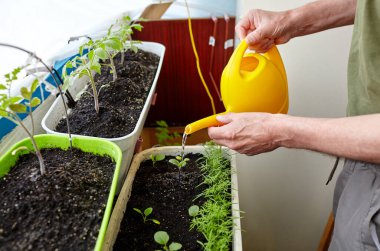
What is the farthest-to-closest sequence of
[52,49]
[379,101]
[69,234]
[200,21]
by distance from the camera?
[200,21] → [52,49] → [379,101] → [69,234]

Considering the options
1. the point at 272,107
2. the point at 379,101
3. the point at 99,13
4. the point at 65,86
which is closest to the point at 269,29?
the point at 272,107

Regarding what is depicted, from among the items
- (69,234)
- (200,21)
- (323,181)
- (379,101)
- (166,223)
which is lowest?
(323,181)

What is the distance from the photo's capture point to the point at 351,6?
859 mm

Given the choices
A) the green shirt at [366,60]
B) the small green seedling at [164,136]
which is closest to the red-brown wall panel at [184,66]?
the small green seedling at [164,136]

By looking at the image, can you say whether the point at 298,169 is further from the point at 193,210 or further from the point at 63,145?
the point at 63,145

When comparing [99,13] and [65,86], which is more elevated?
[99,13]

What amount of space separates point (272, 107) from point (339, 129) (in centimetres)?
21

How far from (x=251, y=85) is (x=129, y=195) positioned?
0.39 meters

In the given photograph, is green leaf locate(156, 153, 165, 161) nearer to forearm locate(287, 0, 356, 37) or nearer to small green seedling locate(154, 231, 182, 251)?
small green seedling locate(154, 231, 182, 251)

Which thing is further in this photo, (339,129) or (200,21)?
(200,21)

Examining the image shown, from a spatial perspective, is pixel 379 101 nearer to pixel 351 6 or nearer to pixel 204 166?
pixel 351 6

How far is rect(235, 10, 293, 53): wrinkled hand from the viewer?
0.84 meters

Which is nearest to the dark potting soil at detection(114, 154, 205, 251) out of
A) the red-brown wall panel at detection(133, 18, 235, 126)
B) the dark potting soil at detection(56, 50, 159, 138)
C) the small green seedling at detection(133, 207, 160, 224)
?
the small green seedling at detection(133, 207, 160, 224)

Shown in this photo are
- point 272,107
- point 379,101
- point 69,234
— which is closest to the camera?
point 69,234
